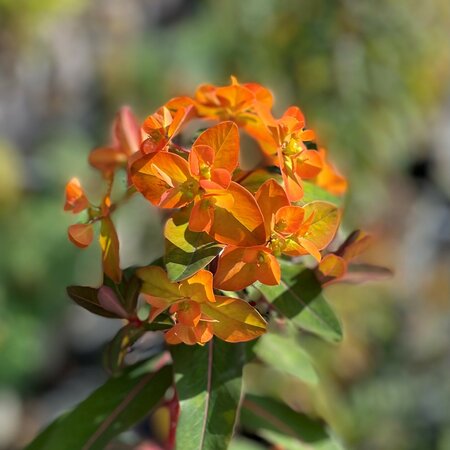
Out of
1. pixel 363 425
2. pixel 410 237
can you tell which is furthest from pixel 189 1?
pixel 363 425

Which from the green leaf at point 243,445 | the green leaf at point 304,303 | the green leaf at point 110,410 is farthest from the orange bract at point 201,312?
the green leaf at point 243,445

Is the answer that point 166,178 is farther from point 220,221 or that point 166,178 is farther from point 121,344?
point 121,344

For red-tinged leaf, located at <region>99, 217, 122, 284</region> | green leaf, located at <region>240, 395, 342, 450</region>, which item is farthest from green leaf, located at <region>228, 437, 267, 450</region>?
red-tinged leaf, located at <region>99, 217, 122, 284</region>

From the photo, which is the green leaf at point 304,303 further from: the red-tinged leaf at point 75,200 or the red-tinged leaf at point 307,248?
the red-tinged leaf at point 75,200

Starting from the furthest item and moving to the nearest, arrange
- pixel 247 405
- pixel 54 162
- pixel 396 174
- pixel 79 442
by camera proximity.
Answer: pixel 396 174
pixel 54 162
pixel 247 405
pixel 79 442

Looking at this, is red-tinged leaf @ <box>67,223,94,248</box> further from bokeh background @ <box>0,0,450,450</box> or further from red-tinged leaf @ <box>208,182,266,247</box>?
bokeh background @ <box>0,0,450,450</box>

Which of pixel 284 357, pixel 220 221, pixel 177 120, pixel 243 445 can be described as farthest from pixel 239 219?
pixel 243 445

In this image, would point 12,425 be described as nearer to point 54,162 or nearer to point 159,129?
point 54,162
